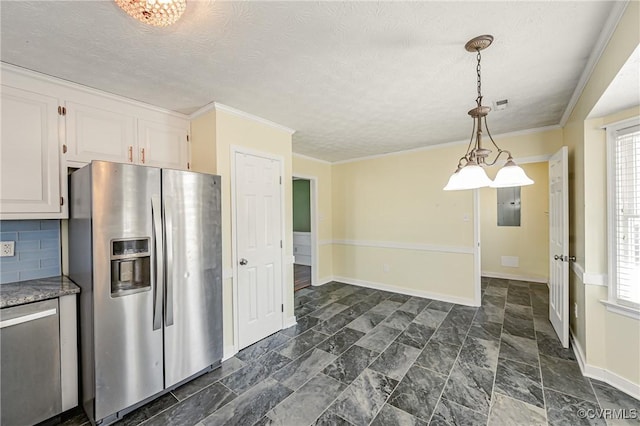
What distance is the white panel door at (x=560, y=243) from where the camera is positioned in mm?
2557

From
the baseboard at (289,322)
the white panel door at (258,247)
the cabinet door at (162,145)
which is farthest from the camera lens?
the baseboard at (289,322)

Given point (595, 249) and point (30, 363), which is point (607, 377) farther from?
point (30, 363)

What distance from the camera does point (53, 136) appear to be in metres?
1.98

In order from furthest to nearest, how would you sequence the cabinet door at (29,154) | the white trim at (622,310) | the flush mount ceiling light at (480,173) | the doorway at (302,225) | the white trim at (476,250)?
the doorway at (302,225), the white trim at (476,250), the white trim at (622,310), the cabinet door at (29,154), the flush mount ceiling light at (480,173)

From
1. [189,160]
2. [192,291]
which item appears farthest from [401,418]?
[189,160]

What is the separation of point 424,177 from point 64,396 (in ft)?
15.2

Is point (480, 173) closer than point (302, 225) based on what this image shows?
Yes

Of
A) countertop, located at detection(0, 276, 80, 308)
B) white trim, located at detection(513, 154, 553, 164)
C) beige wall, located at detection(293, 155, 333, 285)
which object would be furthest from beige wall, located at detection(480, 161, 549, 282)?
countertop, located at detection(0, 276, 80, 308)

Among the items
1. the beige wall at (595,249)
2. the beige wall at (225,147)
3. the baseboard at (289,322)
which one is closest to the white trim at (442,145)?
the beige wall at (595,249)

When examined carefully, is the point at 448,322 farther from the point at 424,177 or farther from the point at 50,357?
the point at 50,357

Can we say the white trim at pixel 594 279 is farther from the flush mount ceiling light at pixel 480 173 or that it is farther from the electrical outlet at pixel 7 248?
the electrical outlet at pixel 7 248

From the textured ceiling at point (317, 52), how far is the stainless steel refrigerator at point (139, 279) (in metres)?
0.77

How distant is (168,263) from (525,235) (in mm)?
6132

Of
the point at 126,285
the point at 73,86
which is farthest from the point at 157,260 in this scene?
the point at 73,86
